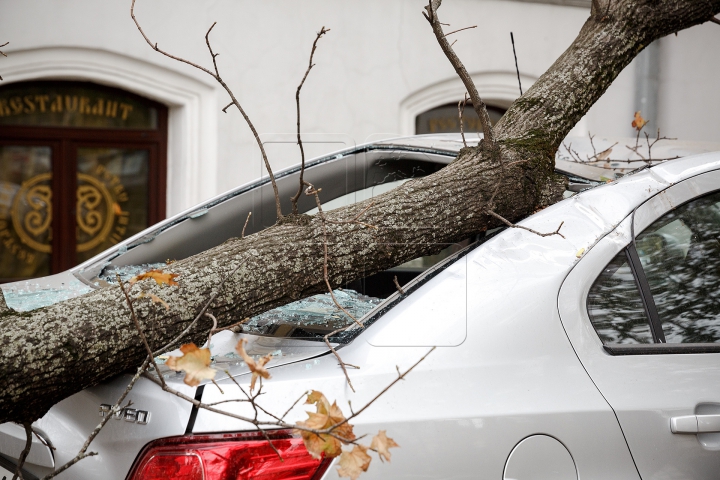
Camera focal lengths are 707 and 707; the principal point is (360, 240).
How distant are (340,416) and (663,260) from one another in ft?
3.25

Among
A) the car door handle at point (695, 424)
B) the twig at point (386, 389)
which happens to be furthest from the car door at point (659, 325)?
the twig at point (386, 389)

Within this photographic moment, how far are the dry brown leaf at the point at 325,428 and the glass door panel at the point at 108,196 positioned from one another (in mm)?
4792

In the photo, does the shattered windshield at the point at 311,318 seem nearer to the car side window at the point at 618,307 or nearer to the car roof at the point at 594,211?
the car roof at the point at 594,211

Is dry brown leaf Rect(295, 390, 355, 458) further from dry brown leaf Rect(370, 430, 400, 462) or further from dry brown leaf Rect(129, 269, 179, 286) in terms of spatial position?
dry brown leaf Rect(129, 269, 179, 286)

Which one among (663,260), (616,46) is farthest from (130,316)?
(616,46)

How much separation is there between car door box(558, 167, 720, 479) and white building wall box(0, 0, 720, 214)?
10.3ft

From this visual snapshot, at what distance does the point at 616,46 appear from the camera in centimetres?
262

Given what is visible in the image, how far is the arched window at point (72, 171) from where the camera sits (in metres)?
5.47

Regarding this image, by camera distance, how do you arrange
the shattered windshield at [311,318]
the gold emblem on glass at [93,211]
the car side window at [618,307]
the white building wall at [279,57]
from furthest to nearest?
1. the gold emblem on glass at [93,211]
2. the white building wall at [279,57]
3. the shattered windshield at [311,318]
4. the car side window at [618,307]

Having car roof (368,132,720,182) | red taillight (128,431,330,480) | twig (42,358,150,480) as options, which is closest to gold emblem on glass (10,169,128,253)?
car roof (368,132,720,182)

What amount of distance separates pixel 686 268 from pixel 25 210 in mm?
5064

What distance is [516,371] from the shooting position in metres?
1.60

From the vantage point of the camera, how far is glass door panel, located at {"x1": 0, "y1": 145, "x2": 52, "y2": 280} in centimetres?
548

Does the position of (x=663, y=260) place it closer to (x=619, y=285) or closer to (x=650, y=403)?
(x=619, y=285)
